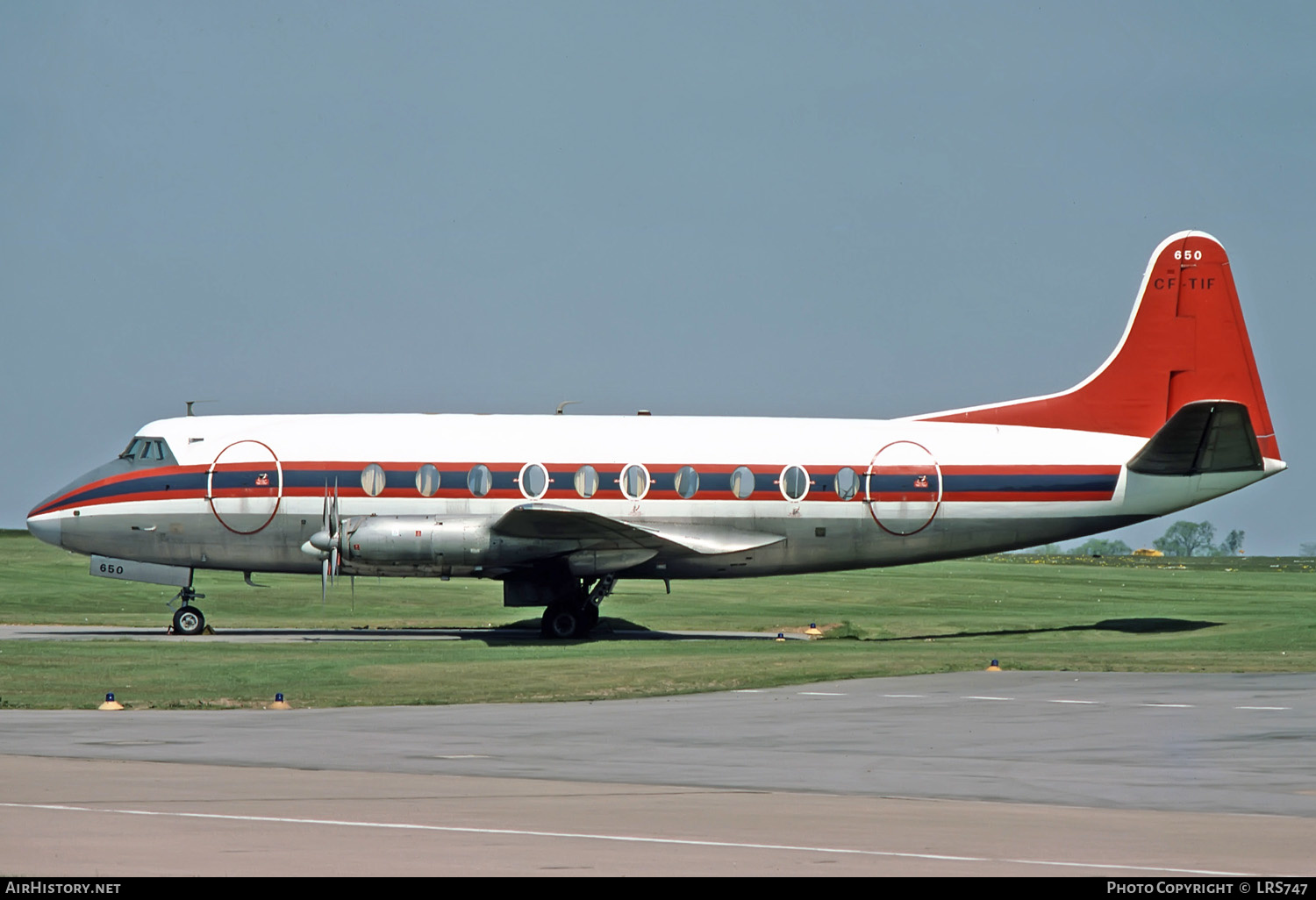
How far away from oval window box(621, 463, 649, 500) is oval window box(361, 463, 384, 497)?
568 cm

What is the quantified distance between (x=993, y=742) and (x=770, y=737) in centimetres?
255

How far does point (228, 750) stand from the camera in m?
16.2

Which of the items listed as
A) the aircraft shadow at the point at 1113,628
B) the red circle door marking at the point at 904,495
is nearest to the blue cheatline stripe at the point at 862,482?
the red circle door marking at the point at 904,495

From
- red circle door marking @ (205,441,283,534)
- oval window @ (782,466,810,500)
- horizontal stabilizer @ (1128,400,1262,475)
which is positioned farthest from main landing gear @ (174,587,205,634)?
horizontal stabilizer @ (1128,400,1262,475)

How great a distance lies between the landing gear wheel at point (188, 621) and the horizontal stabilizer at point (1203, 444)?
22.7m

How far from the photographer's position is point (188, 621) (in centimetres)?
3659

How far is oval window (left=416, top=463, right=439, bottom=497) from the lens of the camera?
116 ft

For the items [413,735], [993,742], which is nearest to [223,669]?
[413,735]

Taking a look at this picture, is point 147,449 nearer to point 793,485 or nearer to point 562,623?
point 562,623

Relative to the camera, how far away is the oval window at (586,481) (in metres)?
35.6

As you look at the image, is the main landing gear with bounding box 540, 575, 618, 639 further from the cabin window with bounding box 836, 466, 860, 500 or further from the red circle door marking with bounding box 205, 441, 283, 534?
the red circle door marking with bounding box 205, 441, 283, 534

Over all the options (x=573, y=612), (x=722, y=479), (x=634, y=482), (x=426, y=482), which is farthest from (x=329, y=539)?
(x=722, y=479)

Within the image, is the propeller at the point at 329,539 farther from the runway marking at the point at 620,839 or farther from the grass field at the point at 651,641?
the runway marking at the point at 620,839

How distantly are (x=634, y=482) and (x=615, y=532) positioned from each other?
1607mm
